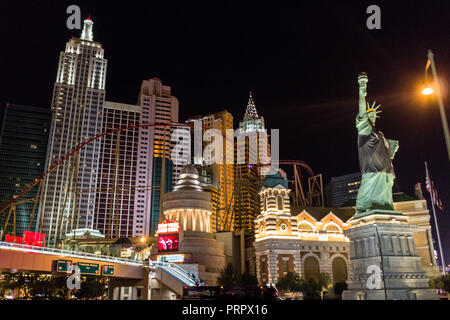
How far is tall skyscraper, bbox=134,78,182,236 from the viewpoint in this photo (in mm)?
160250

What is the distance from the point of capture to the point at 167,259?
6028 centimetres

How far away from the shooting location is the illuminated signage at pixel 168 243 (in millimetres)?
59969

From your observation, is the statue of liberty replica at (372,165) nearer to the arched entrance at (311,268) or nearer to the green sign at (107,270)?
the arched entrance at (311,268)

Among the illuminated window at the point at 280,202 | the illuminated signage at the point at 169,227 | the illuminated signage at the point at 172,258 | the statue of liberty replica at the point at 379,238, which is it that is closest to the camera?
the statue of liberty replica at the point at 379,238

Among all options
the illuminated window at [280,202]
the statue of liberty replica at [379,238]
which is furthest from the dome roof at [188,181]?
the statue of liberty replica at [379,238]

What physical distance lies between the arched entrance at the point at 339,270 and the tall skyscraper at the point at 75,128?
98.5m

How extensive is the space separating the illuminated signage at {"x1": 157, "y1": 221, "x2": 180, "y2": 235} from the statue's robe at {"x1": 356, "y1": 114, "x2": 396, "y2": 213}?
27.4 meters

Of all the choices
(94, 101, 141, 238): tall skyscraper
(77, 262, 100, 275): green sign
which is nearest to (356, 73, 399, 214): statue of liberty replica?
(77, 262, 100, 275): green sign

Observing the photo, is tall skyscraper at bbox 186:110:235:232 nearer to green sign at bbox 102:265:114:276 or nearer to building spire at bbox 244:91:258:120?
building spire at bbox 244:91:258:120

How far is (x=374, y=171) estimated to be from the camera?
2037 inches
